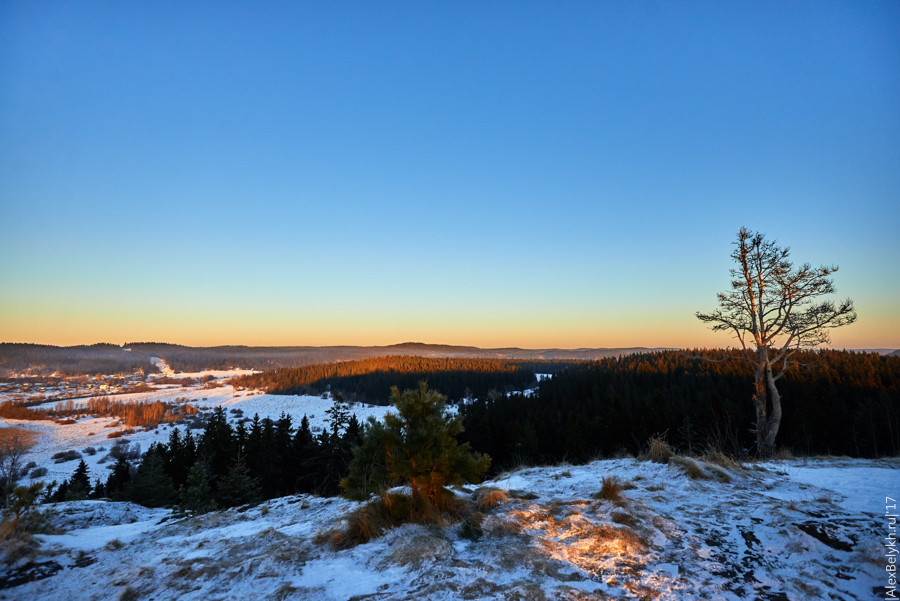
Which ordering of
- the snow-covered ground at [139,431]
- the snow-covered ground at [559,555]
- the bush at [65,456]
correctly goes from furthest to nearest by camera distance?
1. the bush at [65,456]
2. the snow-covered ground at [139,431]
3. the snow-covered ground at [559,555]

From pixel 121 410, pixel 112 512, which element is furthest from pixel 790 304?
pixel 121 410

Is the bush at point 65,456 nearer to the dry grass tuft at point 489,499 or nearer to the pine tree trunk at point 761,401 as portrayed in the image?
the dry grass tuft at point 489,499

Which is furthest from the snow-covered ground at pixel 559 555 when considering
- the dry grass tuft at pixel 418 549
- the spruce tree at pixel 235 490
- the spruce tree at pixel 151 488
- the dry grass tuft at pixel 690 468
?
the spruce tree at pixel 151 488

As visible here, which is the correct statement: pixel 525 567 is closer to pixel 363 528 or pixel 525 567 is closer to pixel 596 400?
pixel 363 528

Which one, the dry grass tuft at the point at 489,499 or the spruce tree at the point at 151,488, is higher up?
the dry grass tuft at the point at 489,499

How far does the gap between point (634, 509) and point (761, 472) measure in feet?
Result: 15.5

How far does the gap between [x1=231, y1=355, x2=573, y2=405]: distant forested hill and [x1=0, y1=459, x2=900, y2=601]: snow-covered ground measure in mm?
97061

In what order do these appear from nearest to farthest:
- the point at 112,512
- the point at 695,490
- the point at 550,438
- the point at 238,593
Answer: the point at 238,593 < the point at 695,490 < the point at 112,512 < the point at 550,438

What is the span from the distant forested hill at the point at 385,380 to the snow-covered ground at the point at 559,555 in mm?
97061

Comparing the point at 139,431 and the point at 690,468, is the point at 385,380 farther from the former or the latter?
the point at 690,468

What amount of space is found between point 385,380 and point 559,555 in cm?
14066

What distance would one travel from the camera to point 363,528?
16.6ft

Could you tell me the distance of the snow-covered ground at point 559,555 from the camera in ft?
11.7

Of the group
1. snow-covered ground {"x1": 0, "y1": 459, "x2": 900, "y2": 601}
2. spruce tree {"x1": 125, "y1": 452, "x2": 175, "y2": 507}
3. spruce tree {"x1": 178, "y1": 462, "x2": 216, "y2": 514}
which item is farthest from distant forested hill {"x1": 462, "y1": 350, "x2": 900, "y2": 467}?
spruce tree {"x1": 125, "y1": 452, "x2": 175, "y2": 507}
